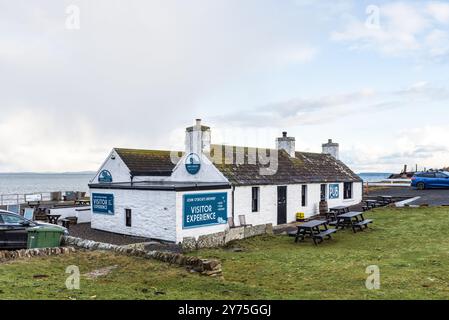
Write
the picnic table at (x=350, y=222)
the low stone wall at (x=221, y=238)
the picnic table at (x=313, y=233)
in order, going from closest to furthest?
the low stone wall at (x=221, y=238) → the picnic table at (x=313, y=233) → the picnic table at (x=350, y=222)

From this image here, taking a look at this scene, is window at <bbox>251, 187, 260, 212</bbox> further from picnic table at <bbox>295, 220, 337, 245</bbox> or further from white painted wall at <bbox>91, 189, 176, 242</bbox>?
white painted wall at <bbox>91, 189, 176, 242</bbox>

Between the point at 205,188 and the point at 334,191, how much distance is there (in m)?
14.2

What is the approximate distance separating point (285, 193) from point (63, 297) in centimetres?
1987

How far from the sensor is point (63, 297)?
29.2 ft

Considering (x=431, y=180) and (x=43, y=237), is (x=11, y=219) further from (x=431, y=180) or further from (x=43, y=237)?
(x=431, y=180)

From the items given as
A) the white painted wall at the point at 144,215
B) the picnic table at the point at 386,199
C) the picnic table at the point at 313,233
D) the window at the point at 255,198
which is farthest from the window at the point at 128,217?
the picnic table at the point at 386,199

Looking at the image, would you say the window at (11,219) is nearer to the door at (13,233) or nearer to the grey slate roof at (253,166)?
the door at (13,233)

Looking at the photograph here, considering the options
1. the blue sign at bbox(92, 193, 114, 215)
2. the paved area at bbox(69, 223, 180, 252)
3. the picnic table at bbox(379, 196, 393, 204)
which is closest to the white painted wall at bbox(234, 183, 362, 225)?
the picnic table at bbox(379, 196, 393, 204)

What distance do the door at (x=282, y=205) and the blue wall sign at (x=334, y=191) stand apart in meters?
6.23

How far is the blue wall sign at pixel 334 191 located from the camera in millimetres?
32125

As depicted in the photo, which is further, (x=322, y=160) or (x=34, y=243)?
(x=322, y=160)

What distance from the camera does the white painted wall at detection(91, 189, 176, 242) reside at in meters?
21.0
